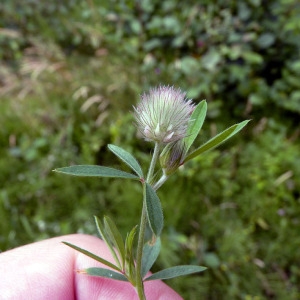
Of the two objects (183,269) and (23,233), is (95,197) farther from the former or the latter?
(183,269)

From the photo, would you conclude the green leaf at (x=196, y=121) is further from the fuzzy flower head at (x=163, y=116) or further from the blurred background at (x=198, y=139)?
the blurred background at (x=198, y=139)

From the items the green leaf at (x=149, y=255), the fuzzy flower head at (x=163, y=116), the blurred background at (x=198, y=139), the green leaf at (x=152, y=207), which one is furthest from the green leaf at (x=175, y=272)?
the blurred background at (x=198, y=139)

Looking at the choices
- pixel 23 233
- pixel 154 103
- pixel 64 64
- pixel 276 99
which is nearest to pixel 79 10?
pixel 64 64

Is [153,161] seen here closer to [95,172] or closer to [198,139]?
[95,172]

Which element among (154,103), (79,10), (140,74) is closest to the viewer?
(154,103)

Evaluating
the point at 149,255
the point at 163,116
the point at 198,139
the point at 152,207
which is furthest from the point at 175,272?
the point at 198,139

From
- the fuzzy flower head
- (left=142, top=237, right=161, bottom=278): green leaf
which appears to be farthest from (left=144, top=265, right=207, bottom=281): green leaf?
the fuzzy flower head
